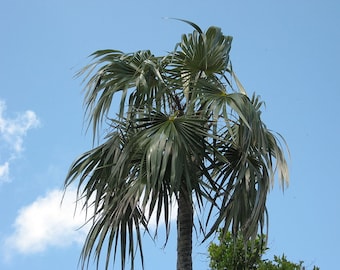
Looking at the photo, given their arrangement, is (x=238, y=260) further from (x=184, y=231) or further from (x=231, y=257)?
(x=184, y=231)

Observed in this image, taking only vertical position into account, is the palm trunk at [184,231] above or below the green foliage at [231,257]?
below

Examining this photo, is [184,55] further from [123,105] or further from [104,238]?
[104,238]

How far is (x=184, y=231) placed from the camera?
25.6 ft

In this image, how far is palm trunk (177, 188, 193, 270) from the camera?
7.70 meters

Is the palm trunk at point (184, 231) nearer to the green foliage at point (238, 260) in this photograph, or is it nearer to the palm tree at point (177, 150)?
the palm tree at point (177, 150)

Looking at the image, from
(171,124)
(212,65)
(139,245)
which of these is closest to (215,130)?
(171,124)

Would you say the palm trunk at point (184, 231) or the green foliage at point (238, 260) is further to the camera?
the green foliage at point (238, 260)

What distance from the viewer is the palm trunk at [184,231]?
25.3 ft

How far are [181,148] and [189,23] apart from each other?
1.66 m

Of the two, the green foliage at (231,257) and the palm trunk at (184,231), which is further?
the green foliage at (231,257)

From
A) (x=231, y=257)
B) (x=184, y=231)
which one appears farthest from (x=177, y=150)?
(x=231, y=257)

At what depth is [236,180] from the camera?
7.87 m

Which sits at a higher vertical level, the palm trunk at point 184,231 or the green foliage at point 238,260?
the green foliage at point 238,260

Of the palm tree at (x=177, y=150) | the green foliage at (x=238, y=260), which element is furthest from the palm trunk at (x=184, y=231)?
the green foliage at (x=238, y=260)
